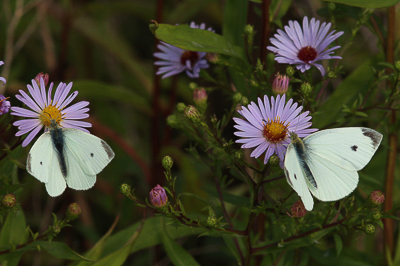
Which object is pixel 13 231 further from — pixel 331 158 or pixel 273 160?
pixel 331 158

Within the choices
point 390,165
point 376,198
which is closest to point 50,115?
point 376,198

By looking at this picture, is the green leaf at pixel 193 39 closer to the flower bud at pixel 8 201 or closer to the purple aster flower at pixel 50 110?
the purple aster flower at pixel 50 110

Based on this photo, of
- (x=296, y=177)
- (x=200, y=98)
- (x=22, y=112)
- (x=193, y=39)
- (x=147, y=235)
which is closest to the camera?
(x=296, y=177)

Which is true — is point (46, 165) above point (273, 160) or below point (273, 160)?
below

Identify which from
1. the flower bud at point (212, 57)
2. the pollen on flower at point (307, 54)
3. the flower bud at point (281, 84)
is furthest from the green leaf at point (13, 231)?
the pollen on flower at point (307, 54)

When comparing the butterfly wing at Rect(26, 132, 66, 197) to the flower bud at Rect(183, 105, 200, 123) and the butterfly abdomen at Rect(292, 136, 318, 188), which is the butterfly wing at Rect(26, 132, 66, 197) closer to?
the flower bud at Rect(183, 105, 200, 123)
